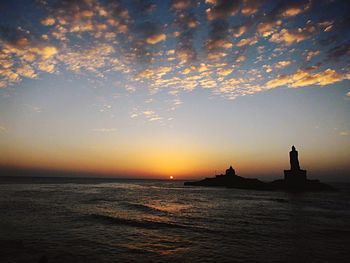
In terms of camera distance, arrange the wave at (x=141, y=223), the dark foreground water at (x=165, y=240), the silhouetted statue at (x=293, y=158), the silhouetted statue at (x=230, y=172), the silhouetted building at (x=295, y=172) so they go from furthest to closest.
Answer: the silhouetted statue at (x=230, y=172) < the silhouetted building at (x=295, y=172) < the silhouetted statue at (x=293, y=158) < the wave at (x=141, y=223) < the dark foreground water at (x=165, y=240)

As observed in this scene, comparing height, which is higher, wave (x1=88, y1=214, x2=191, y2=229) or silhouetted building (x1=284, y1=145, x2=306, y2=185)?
silhouetted building (x1=284, y1=145, x2=306, y2=185)

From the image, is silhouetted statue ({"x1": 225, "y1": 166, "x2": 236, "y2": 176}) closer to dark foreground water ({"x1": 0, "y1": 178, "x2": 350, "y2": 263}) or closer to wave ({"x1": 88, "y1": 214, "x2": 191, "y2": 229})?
dark foreground water ({"x1": 0, "y1": 178, "x2": 350, "y2": 263})

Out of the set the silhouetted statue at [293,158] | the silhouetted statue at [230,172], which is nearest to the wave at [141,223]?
the silhouetted statue at [293,158]

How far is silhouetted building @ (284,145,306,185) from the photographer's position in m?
128

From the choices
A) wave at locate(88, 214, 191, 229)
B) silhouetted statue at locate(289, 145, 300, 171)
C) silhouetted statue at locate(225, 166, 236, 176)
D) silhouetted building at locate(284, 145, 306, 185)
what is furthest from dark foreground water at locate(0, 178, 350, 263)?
silhouetted statue at locate(225, 166, 236, 176)

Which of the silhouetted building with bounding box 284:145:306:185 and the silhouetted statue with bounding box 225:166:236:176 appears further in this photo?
the silhouetted statue with bounding box 225:166:236:176

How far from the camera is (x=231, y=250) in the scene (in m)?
18.8

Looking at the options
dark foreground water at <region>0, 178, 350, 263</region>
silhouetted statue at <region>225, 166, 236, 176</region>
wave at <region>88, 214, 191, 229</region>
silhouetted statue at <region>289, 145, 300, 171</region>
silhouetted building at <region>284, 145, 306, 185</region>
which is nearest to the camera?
dark foreground water at <region>0, 178, 350, 263</region>

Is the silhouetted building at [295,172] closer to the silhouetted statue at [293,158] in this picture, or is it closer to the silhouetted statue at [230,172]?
the silhouetted statue at [293,158]

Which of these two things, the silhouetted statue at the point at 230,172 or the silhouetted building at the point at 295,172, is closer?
the silhouetted building at the point at 295,172

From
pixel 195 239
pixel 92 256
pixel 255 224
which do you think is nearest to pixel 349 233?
pixel 255 224

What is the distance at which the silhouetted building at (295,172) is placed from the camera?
12775 cm

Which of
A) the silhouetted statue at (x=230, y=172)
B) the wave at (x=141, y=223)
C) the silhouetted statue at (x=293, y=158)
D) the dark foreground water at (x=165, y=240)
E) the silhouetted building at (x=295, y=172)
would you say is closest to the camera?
the dark foreground water at (x=165, y=240)

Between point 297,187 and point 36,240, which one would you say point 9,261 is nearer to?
point 36,240
